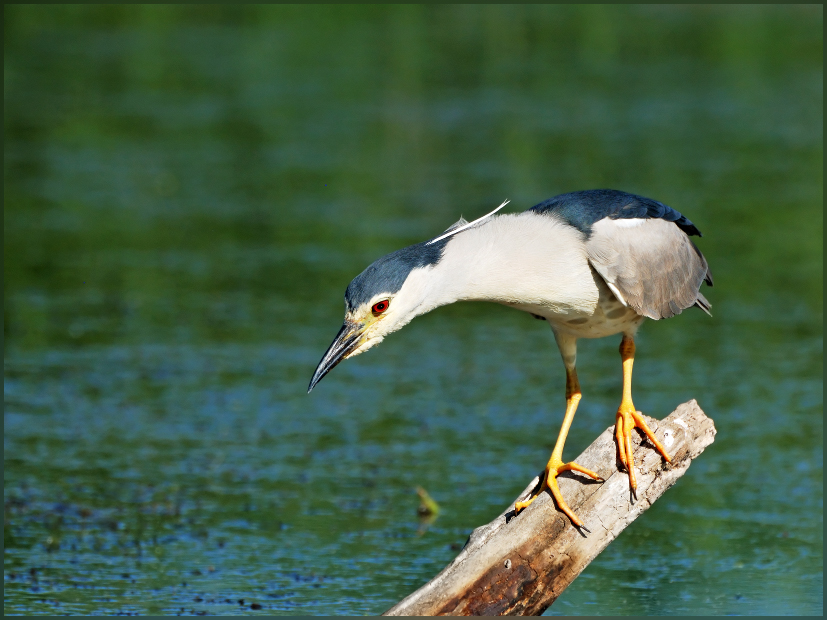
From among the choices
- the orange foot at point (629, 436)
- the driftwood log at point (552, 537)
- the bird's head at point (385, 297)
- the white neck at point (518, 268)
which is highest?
the white neck at point (518, 268)

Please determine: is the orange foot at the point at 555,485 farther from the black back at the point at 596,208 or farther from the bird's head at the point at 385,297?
the black back at the point at 596,208

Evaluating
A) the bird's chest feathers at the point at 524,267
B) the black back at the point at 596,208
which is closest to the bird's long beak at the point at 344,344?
the bird's chest feathers at the point at 524,267

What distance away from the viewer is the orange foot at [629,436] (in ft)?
15.8

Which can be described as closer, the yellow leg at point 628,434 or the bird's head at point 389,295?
the bird's head at point 389,295

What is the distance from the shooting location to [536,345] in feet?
33.1

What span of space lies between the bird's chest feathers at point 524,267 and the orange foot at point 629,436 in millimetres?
462

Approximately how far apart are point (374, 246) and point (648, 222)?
6.39m

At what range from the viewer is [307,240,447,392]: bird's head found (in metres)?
4.58

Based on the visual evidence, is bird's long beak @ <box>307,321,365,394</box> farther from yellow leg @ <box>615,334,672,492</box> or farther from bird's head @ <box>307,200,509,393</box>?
yellow leg @ <box>615,334,672,492</box>

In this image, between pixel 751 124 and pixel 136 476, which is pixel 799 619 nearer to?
pixel 136 476

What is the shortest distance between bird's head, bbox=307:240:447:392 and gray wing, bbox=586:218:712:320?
2.52 ft

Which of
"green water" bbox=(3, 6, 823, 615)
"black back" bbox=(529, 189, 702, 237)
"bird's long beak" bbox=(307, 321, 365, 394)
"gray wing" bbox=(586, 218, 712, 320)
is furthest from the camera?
"green water" bbox=(3, 6, 823, 615)

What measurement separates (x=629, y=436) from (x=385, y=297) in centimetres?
118

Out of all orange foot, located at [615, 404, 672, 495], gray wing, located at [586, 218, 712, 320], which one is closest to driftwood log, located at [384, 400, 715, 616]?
orange foot, located at [615, 404, 672, 495]
